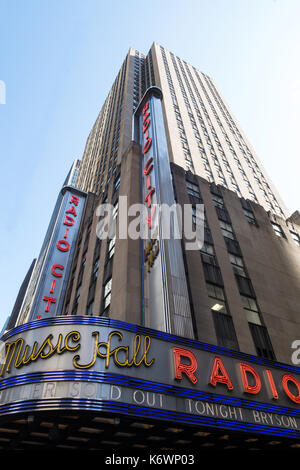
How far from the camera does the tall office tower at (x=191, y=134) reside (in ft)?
Result: 154

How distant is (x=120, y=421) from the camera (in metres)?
12.3

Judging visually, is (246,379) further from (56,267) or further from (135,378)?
(56,267)

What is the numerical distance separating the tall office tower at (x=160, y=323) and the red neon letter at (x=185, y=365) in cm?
5

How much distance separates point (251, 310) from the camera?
26.3 meters

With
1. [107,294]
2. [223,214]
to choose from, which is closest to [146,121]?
[223,214]

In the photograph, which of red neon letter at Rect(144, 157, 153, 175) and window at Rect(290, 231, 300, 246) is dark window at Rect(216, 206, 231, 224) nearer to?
red neon letter at Rect(144, 157, 153, 175)

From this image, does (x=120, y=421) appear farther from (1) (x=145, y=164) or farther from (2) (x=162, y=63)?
(2) (x=162, y=63)

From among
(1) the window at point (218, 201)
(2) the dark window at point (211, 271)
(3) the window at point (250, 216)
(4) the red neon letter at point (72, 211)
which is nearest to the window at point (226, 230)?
(1) the window at point (218, 201)

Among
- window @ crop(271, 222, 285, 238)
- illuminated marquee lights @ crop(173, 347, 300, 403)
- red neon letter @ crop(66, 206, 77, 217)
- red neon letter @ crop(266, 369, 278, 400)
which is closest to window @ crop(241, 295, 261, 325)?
illuminated marquee lights @ crop(173, 347, 300, 403)

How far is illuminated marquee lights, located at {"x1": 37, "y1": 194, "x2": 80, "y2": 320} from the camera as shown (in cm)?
3269

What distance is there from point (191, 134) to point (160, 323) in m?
41.3

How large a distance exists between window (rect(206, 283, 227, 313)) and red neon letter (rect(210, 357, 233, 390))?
335 inches

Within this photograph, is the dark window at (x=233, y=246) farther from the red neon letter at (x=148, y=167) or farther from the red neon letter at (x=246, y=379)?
the red neon letter at (x=246, y=379)

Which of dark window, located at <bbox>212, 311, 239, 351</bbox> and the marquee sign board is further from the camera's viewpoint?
dark window, located at <bbox>212, 311, 239, 351</bbox>
